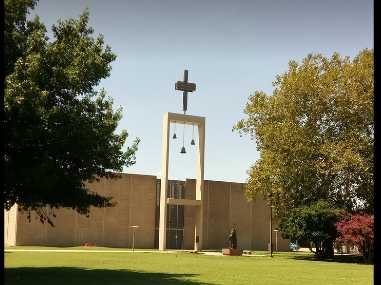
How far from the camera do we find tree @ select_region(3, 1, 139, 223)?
18.4m

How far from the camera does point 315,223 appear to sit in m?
43.5

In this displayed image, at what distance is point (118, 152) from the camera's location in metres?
23.6

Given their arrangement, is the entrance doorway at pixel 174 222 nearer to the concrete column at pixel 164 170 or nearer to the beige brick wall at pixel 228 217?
the beige brick wall at pixel 228 217

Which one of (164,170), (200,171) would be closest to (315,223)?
(200,171)

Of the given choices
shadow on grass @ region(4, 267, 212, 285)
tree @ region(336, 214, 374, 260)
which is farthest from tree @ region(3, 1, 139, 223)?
tree @ region(336, 214, 374, 260)

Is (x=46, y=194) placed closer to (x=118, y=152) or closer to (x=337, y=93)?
(x=118, y=152)

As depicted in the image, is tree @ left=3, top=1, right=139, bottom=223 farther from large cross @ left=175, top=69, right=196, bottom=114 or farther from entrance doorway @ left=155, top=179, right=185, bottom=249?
entrance doorway @ left=155, top=179, right=185, bottom=249

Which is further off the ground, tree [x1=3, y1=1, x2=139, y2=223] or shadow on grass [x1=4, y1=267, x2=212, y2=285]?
tree [x1=3, y1=1, x2=139, y2=223]

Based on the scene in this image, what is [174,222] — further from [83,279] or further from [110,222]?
[83,279]

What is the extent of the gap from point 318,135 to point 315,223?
24.2ft

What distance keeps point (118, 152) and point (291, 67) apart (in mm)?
27567

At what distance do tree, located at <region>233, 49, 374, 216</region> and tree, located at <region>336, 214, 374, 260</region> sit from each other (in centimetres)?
272

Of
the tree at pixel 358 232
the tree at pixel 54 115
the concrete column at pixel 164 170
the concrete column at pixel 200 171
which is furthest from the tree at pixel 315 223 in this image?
the tree at pixel 54 115
